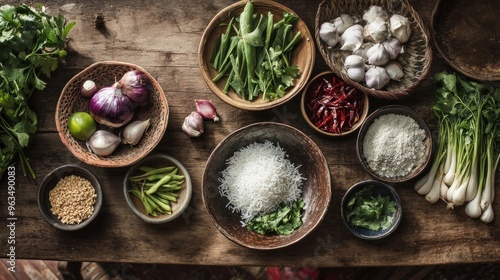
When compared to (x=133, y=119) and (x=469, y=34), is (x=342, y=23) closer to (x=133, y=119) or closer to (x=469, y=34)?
(x=469, y=34)

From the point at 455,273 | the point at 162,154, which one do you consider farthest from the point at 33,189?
the point at 455,273

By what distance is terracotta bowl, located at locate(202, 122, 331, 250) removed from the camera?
2311mm

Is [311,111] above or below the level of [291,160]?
above

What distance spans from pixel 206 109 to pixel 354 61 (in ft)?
2.19

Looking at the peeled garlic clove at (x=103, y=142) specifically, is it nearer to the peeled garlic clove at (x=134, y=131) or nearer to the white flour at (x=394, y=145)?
the peeled garlic clove at (x=134, y=131)

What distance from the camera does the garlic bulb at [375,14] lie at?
2.46 m

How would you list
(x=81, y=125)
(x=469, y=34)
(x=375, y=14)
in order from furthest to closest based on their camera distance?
(x=469, y=34), (x=375, y=14), (x=81, y=125)

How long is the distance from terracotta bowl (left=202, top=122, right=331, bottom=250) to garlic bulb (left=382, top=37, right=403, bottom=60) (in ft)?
1.74

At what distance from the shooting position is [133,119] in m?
2.47

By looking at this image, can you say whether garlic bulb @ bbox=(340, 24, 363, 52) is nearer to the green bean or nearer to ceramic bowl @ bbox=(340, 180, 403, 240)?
ceramic bowl @ bbox=(340, 180, 403, 240)

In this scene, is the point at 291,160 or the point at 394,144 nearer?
the point at 394,144

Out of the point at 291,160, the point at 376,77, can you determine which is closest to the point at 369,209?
the point at 291,160

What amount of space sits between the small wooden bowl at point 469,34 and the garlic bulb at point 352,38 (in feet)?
1.15

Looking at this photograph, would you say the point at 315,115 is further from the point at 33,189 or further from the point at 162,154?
the point at 33,189
